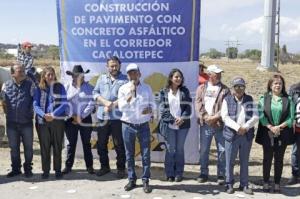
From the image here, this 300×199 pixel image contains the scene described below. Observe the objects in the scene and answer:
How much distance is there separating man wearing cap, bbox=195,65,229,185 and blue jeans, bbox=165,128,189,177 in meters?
0.32

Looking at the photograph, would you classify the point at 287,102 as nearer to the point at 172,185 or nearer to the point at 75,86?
the point at 172,185

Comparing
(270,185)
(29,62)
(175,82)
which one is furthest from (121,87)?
(29,62)

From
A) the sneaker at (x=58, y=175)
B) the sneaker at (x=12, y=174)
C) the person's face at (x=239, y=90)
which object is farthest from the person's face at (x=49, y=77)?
the person's face at (x=239, y=90)

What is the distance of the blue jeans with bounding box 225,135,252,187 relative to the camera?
666cm

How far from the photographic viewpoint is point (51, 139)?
7473 millimetres

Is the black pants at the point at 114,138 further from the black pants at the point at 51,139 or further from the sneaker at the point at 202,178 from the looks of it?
the sneaker at the point at 202,178

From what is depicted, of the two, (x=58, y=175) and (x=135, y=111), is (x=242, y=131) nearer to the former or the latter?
(x=135, y=111)

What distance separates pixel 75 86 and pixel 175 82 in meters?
1.74

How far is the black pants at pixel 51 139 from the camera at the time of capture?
24.2 ft

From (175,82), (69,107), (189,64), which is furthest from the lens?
(189,64)

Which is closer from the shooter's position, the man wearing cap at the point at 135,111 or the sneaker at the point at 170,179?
the man wearing cap at the point at 135,111

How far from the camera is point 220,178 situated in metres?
7.22

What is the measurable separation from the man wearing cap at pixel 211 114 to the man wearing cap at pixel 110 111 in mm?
1230

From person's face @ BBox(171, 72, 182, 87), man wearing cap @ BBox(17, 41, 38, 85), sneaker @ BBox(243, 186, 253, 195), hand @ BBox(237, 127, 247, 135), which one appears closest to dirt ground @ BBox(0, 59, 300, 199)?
sneaker @ BBox(243, 186, 253, 195)
